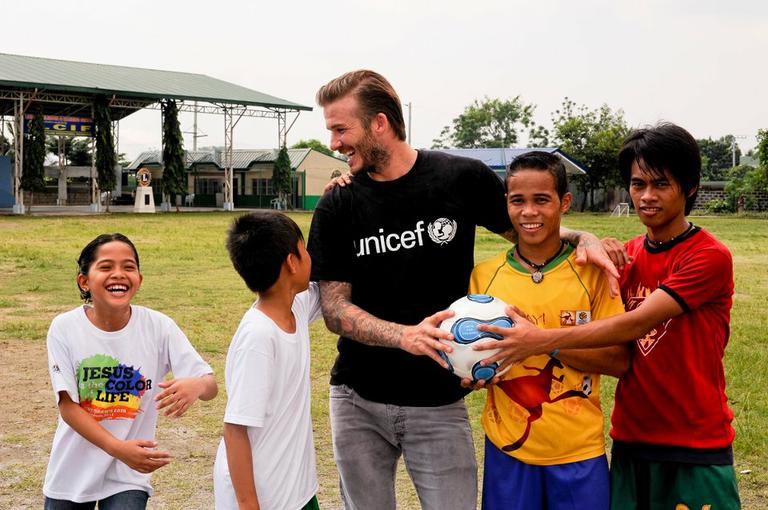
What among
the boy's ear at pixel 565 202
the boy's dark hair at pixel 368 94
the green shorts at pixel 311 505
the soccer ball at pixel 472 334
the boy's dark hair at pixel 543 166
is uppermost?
the boy's dark hair at pixel 368 94

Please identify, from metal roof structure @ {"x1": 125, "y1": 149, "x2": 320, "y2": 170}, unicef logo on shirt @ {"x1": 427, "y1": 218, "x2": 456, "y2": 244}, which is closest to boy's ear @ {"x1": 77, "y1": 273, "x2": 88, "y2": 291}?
unicef logo on shirt @ {"x1": 427, "y1": 218, "x2": 456, "y2": 244}

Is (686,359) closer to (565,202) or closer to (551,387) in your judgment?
(551,387)

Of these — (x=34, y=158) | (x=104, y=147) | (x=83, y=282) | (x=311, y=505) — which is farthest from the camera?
(x=104, y=147)

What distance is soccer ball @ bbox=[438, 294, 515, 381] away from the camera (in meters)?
2.95

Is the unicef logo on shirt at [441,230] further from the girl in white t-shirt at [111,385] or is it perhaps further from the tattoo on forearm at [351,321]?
the girl in white t-shirt at [111,385]

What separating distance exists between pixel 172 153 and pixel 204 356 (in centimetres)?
4296

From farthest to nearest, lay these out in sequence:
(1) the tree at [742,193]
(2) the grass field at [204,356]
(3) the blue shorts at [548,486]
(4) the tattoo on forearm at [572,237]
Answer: (1) the tree at [742,193] < (2) the grass field at [204,356] < (4) the tattoo on forearm at [572,237] < (3) the blue shorts at [548,486]

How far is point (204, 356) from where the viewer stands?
30.3 ft

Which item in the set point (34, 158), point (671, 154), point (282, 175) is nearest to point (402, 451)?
point (671, 154)

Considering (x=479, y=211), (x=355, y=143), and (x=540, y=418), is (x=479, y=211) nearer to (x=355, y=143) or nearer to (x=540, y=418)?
(x=355, y=143)

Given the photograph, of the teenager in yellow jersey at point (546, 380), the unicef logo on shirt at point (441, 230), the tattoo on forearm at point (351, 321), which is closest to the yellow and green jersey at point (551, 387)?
the teenager in yellow jersey at point (546, 380)

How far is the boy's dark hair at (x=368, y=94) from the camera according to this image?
11.1 ft

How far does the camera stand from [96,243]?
3674 mm

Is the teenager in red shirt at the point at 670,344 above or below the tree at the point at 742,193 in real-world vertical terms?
below
